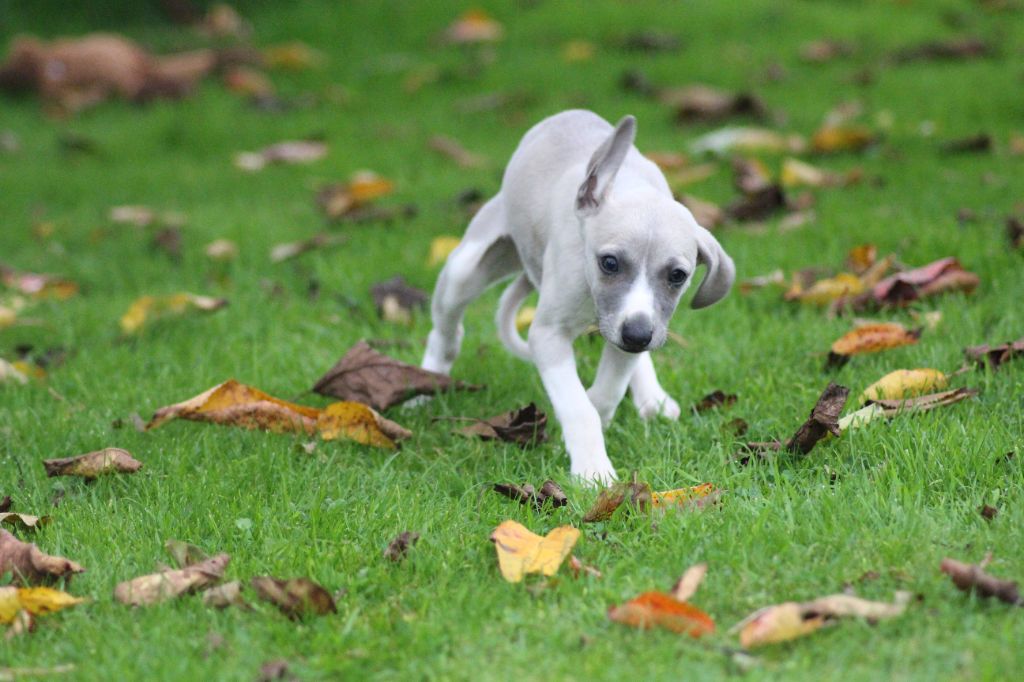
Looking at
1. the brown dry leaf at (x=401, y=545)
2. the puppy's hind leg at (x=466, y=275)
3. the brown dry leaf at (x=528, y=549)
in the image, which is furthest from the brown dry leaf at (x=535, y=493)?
the puppy's hind leg at (x=466, y=275)

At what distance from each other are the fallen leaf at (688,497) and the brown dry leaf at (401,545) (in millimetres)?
679

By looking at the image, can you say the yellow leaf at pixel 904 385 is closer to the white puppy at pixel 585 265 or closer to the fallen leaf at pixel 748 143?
the white puppy at pixel 585 265

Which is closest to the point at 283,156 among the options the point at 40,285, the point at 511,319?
the point at 40,285

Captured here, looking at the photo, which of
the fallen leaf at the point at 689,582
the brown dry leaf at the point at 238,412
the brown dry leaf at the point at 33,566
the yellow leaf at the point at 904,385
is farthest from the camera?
the brown dry leaf at the point at 238,412

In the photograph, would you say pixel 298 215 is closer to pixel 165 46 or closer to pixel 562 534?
pixel 562 534

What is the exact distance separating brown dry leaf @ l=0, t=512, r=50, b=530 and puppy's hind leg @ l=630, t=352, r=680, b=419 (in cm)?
199

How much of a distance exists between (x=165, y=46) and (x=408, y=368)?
9.13m

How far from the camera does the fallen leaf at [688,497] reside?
3.68m

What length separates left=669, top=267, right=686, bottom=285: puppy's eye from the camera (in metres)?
3.86

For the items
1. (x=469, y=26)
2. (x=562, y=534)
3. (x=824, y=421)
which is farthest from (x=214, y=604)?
(x=469, y=26)

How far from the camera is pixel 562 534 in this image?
3471mm

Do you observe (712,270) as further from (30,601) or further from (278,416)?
(30,601)

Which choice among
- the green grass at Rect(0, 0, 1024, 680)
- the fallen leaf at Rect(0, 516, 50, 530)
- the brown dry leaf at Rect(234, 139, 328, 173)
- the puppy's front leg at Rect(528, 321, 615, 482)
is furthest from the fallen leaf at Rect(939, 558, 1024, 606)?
the brown dry leaf at Rect(234, 139, 328, 173)

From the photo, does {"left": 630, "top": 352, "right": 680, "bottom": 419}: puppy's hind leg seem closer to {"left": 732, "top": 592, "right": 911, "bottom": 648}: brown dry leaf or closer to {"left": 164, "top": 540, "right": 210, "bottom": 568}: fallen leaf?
{"left": 732, "top": 592, "right": 911, "bottom": 648}: brown dry leaf
